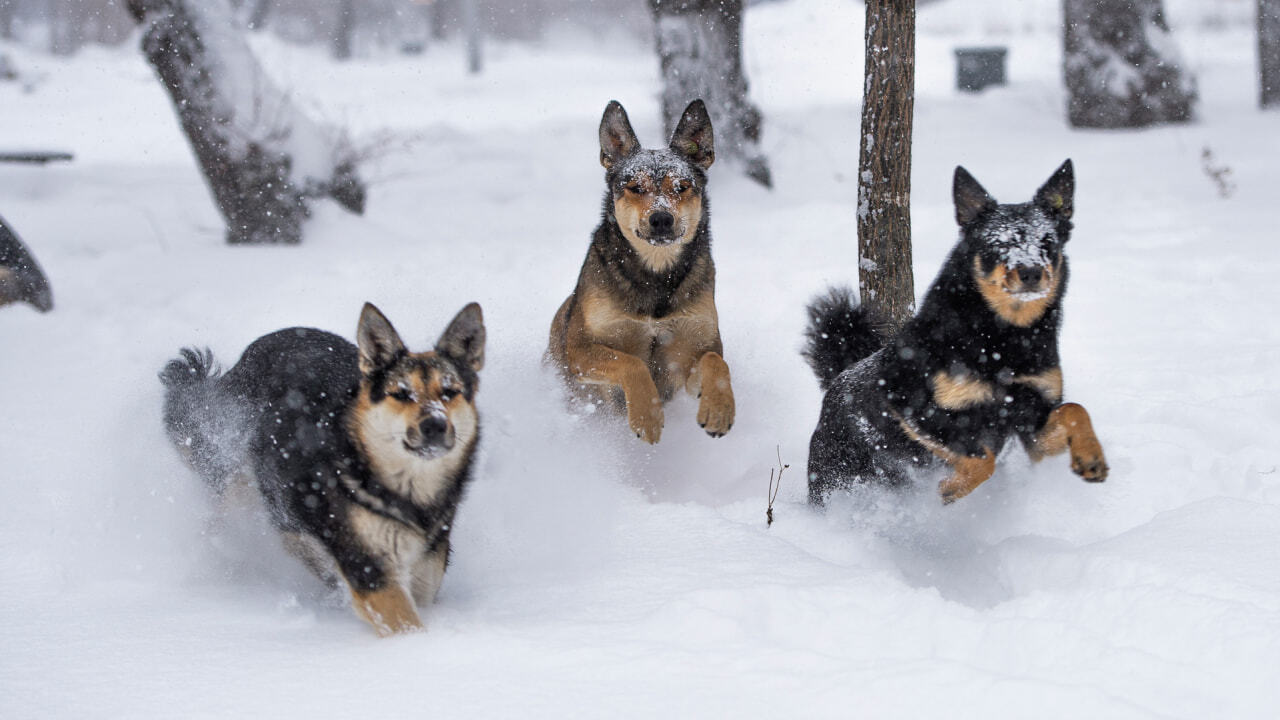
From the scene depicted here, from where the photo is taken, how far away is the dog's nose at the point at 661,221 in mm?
4672

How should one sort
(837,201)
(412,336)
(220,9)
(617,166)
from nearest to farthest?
(617,166) < (412,336) < (220,9) < (837,201)

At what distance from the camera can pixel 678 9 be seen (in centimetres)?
973

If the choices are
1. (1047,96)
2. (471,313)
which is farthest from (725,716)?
(1047,96)

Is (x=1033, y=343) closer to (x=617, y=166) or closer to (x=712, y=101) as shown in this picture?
(x=617, y=166)

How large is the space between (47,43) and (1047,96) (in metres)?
36.5

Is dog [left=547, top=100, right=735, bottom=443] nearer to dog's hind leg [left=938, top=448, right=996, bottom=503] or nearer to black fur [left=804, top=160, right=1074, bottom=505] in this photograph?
black fur [left=804, top=160, right=1074, bottom=505]

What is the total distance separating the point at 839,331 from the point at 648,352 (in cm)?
105

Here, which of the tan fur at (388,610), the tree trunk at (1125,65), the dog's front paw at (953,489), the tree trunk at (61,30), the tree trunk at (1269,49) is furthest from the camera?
the tree trunk at (61,30)

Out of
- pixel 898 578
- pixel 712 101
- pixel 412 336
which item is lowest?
pixel 898 578

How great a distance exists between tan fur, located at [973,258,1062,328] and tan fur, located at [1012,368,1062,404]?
203mm

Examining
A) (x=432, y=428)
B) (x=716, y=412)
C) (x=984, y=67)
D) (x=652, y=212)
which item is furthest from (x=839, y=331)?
(x=984, y=67)

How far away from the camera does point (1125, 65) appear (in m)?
11.8

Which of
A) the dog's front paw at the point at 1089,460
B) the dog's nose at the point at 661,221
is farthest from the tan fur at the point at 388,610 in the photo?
the dog's front paw at the point at 1089,460

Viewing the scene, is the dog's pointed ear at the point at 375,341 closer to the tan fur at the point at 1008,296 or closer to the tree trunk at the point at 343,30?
the tan fur at the point at 1008,296
